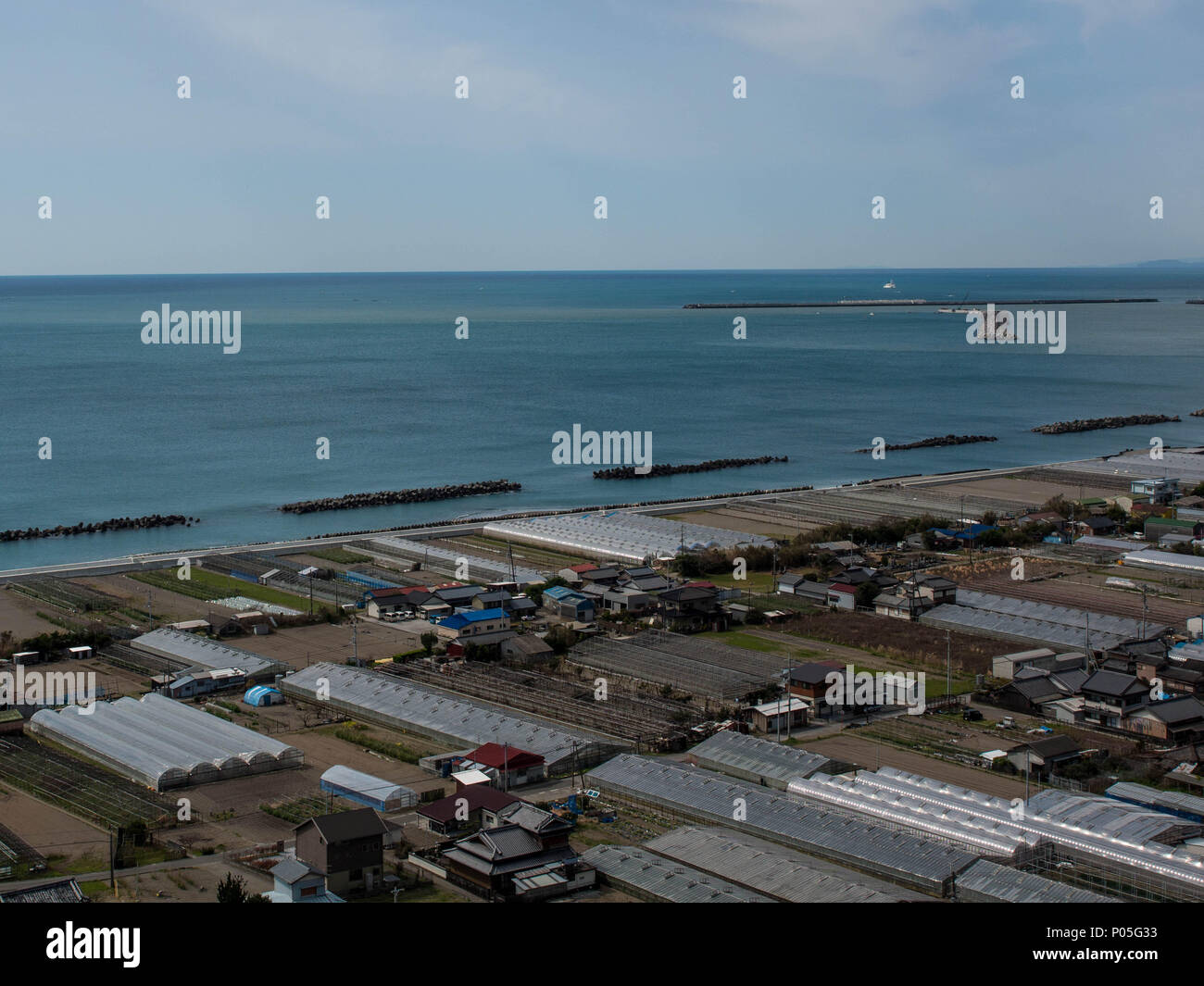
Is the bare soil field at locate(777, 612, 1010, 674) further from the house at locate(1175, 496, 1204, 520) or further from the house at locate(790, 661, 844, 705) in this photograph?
the house at locate(1175, 496, 1204, 520)

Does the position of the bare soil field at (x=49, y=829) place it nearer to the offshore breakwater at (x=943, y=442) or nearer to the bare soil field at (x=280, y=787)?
the bare soil field at (x=280, y=787)

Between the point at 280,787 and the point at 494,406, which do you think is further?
the point at 494,406

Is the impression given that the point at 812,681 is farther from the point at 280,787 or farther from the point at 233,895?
the point at 233,895

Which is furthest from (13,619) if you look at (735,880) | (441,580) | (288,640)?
(735,880)

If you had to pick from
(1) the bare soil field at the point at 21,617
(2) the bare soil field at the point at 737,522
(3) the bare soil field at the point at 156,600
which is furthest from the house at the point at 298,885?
(2) the bare soil field at the point at 737,522

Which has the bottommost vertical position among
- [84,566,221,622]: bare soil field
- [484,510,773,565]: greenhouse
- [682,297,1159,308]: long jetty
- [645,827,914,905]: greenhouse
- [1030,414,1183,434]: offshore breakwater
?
[645,827,914,905]: greenhouse

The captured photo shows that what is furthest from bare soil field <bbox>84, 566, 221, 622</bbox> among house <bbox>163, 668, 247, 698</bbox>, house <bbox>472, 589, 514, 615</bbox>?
house <bbox>472, 589, 514, 615</bbox>

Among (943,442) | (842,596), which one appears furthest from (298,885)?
(943,442)
